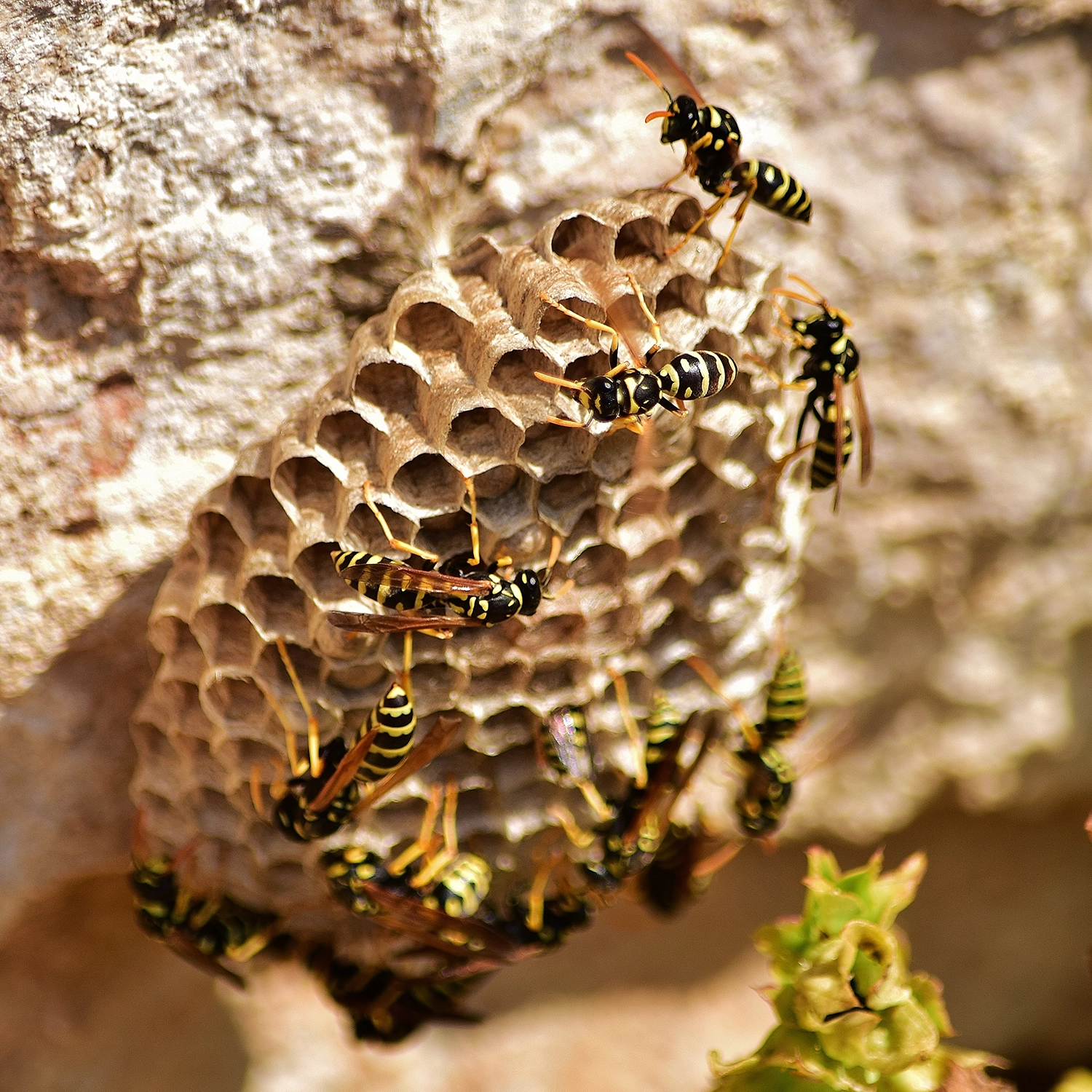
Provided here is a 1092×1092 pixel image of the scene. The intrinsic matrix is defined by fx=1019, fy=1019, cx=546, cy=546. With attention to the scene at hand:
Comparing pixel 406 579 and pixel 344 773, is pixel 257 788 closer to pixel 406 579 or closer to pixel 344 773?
pixel 344 773

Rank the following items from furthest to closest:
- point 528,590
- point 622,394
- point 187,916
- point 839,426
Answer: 1. point 187,916
2. point 839,426
3. point 528,590
4. point 622,394

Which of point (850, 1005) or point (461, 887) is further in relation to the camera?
point (461, 887)

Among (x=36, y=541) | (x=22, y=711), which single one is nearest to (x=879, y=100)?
(x=36, y=541)

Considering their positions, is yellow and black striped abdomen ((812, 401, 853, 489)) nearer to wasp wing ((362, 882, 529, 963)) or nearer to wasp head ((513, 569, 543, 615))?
wasp head ((513, 569, 543, 615))

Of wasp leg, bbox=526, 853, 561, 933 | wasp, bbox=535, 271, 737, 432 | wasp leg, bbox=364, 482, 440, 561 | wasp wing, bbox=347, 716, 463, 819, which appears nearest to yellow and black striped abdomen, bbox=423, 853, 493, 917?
wasp leg, bbox=526, 853, 561, 933

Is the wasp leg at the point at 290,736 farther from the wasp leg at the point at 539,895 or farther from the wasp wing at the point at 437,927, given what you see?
the wasp leg at the point at 539,895

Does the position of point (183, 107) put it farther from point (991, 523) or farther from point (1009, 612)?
point (1009, 612)

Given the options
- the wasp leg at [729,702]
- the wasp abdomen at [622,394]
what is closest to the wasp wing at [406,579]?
the wasp abdomen at [622,394]

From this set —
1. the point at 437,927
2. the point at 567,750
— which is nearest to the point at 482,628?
the point at 567,750
